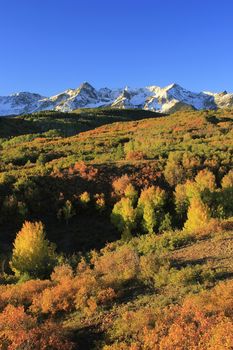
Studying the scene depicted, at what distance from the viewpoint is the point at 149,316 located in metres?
13.4

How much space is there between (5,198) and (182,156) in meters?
20.7

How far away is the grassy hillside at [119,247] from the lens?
1314 cm

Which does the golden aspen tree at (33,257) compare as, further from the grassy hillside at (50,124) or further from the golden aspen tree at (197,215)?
the grassy hillside at (50,124)

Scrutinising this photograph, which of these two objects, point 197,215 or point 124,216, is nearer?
point 197,215

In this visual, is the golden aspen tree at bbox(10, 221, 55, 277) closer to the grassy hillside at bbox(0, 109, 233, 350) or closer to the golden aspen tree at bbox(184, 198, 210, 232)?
the grassy hillside at bbox(0, 109, 233, 350)

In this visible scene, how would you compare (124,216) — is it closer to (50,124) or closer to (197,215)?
(197,215)

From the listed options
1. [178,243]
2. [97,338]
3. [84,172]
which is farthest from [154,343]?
[84,172]

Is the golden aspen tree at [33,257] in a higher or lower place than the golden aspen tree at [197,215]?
lower

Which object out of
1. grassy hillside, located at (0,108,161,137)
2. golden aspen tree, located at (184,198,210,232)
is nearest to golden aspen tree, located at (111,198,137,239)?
golden aspen tree, located at (184,198,210,232)

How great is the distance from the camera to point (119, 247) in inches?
953

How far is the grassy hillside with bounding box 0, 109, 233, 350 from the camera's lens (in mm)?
13141

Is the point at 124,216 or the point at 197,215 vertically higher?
the point at 197,215

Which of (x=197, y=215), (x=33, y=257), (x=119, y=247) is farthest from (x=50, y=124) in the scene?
(x=119, y=247)

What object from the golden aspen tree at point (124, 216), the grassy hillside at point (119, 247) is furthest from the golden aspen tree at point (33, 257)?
the golden aspen tree at point (124, 216)
